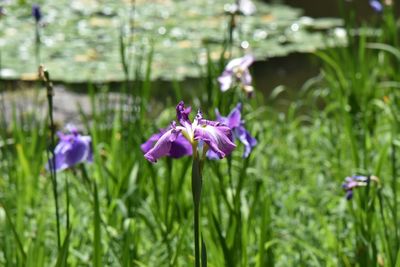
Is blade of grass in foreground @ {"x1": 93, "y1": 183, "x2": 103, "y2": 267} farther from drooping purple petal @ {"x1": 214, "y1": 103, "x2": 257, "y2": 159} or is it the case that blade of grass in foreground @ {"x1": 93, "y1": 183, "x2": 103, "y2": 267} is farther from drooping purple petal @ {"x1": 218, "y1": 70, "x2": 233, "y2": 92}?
drooping purple petal @ {"x1": 218, "y1": 70, "x2": 233, "y2": 92}

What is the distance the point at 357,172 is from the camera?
9.00ft

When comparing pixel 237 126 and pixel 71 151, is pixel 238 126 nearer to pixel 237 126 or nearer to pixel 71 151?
pixel 237 126

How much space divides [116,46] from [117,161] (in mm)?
3962

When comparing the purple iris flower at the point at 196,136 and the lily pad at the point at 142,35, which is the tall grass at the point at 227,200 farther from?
the lily pad at the point at 142,35

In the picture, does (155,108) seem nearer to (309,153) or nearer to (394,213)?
(309,153)

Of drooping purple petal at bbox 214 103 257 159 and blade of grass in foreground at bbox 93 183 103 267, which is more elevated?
drooping purple petal at bbox 214 103 257 159

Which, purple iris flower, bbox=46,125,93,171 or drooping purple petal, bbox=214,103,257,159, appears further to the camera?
purple iris flower, bbox=46,125,93,171

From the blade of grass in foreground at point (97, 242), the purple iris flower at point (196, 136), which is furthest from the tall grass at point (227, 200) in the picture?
the purple iris flower at point (196, 136)

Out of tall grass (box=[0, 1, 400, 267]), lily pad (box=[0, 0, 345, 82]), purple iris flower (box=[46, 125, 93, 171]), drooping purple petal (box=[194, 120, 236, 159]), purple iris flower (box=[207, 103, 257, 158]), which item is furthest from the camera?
lily pad (box=[0, 0, 345, 82])

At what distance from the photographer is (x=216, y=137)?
1293 millimetres

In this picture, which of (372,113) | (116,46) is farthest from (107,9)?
(372,113)

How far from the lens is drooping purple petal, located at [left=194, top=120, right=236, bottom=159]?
1273 mm

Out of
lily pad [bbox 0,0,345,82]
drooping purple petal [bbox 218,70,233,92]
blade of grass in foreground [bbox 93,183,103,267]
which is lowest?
blade of grass in foreground [bbox 93,183,103,267]

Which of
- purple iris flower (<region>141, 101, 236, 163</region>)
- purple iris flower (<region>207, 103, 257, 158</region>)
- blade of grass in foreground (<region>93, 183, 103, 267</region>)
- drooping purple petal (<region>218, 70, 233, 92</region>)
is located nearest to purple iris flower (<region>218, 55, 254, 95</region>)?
drooping purple petal (<region>218, 70, 233, 92</region>)
